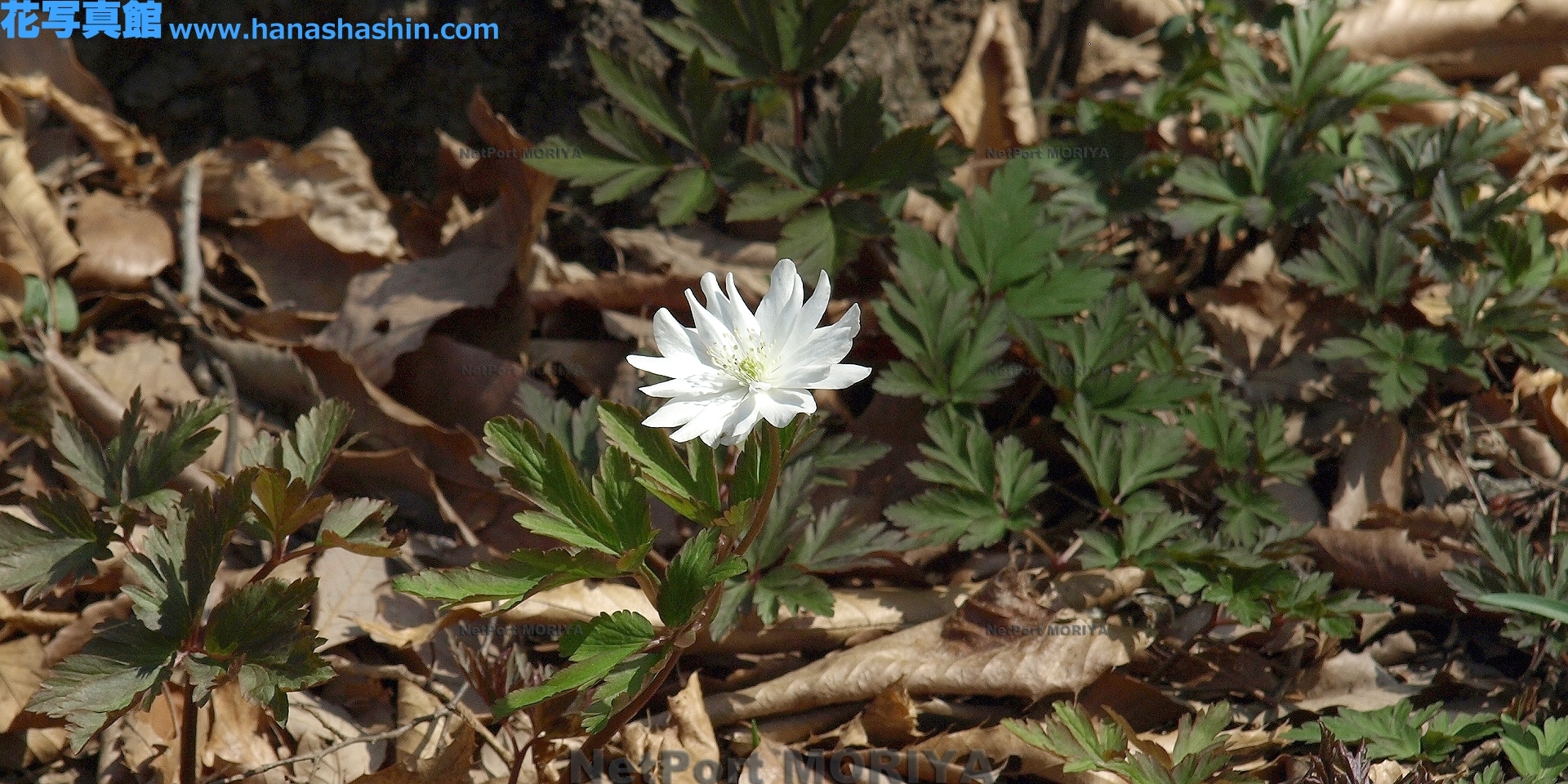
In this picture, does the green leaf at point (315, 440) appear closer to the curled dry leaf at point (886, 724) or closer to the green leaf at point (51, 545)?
the green leaf at point (51, 545)

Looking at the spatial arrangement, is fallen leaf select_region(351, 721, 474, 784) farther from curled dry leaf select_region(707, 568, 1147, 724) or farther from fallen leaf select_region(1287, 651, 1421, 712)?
fallen leaf select_region(1287, 651, 1421, 712)

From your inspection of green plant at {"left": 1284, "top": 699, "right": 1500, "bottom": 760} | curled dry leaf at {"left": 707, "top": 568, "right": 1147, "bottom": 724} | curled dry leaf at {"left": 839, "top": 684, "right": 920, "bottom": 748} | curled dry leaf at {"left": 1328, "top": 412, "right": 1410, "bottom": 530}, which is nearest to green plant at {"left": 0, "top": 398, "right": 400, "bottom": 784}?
curled dry leaf at {"left": 707, "top": 568, "right": 1147, "bottom": 724}

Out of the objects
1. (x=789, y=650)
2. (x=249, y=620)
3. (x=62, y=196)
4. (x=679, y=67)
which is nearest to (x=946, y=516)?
(x=789, y=650)

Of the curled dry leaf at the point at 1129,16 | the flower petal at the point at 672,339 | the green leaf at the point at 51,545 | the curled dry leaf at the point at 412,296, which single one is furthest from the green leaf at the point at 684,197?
the curled dry leaf at the point at 1129,16

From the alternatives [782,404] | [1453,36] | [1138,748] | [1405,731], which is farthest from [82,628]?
[1453,36]

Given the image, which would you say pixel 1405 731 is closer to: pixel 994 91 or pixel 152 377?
pixel 994 91

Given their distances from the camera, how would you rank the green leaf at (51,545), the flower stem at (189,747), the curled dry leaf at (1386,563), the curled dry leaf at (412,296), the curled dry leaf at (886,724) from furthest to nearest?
the curled dry leaf at (412,296)
the curled dry leaf at (1386,563)
the curled dry leaf at (886,724)
the flower stem at (189,747)
the green leaf at (51,545)
